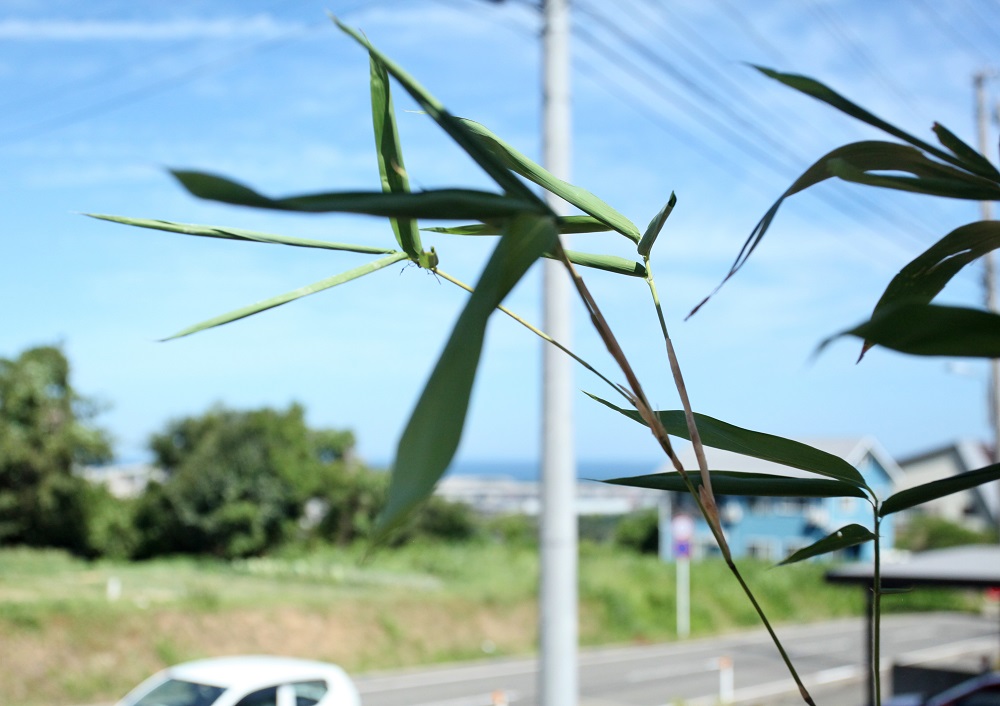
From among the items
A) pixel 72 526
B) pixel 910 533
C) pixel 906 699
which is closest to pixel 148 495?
pixel 72 526

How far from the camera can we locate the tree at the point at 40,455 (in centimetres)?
2358

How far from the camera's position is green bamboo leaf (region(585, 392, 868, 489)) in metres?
0.74

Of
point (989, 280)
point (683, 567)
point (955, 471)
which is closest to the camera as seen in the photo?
point (989, 280)

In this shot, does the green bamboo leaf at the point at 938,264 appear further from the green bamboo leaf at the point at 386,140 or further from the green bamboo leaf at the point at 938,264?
the green bamboo leaf at the point at 386,140

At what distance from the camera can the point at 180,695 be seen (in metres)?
7.38

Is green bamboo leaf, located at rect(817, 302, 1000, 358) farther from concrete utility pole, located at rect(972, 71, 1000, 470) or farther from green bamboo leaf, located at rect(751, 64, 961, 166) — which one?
concrete utility pole, located at rect(972, 71, 1000, 470)

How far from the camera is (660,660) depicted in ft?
56.9

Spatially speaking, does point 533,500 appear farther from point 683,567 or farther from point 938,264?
point 938,264

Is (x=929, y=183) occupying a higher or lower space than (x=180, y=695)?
higher

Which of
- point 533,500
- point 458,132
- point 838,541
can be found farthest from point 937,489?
point 533,500

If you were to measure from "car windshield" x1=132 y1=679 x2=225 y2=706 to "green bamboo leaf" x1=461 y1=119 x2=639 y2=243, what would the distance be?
7.26m

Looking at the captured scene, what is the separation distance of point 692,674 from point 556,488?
463 inches

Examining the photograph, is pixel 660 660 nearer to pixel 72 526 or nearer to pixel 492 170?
pixel 72 526

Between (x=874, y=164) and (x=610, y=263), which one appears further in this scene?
(x=610, y=263)
